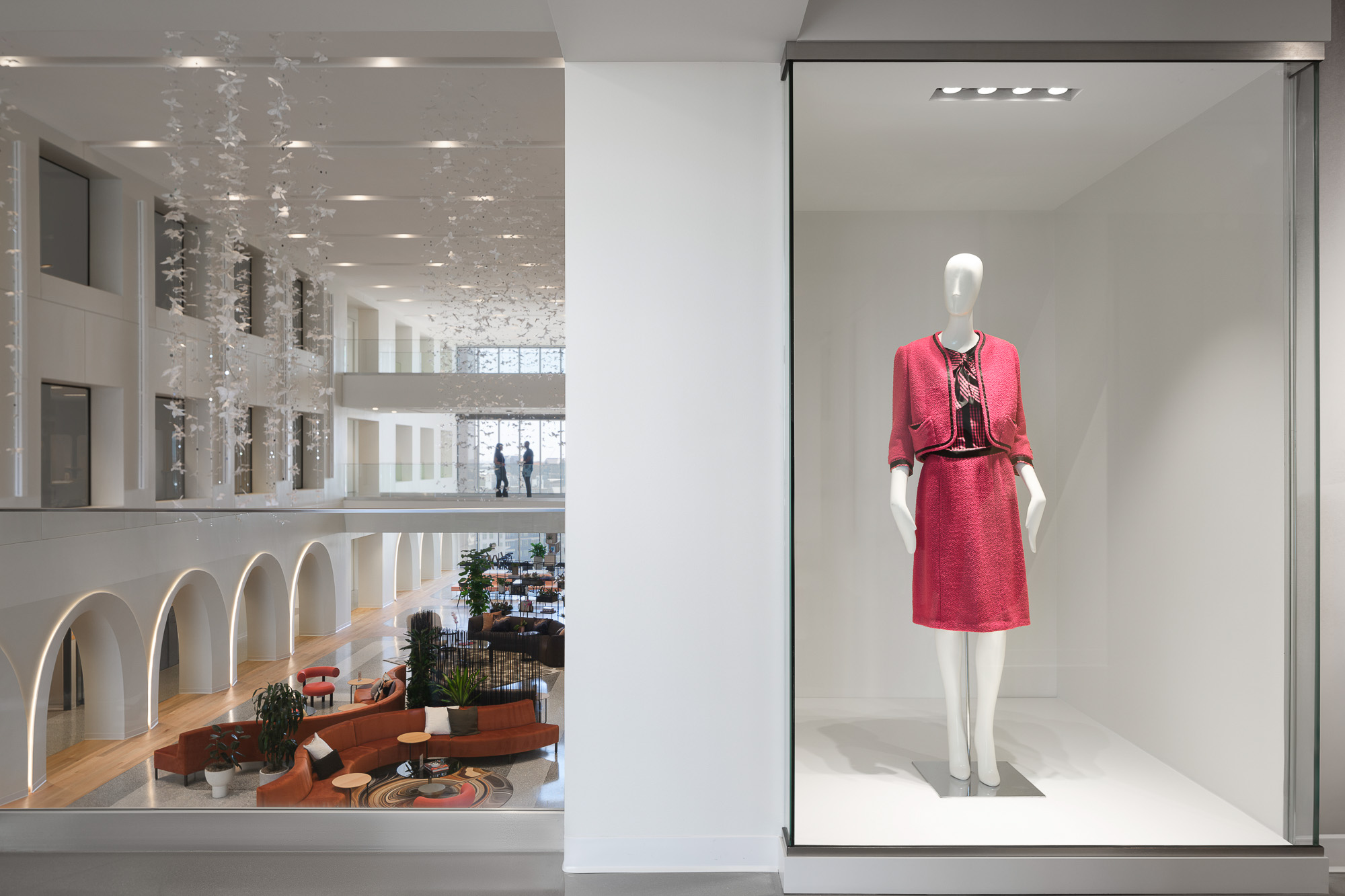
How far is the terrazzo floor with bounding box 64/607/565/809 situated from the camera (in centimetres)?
244

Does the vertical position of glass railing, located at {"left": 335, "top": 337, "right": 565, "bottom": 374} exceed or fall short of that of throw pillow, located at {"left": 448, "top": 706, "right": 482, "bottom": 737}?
it exceeds it

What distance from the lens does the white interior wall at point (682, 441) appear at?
87.1 inches

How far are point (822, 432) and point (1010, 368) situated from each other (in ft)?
2.29

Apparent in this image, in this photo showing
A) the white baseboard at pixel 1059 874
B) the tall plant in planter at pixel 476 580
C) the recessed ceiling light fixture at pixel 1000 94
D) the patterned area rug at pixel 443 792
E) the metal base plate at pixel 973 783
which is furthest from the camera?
the tall plant in planter at pixel 476 580

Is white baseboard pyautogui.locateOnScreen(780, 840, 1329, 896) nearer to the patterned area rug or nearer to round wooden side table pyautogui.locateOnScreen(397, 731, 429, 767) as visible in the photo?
the patterned area rug

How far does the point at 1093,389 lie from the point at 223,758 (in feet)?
11.2

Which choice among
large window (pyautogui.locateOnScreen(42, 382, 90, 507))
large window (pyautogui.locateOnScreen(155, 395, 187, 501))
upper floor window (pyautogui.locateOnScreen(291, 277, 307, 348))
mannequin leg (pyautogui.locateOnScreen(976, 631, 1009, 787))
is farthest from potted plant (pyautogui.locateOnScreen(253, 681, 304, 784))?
mannequin leg (pyautogui.locateOnScreen(976, 631, 1009, 787))

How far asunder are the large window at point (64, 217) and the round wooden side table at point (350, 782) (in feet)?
6.85

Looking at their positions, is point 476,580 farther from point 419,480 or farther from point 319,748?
point 319,748

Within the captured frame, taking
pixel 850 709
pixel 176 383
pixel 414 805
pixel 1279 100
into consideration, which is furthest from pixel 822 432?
pixel 176 383

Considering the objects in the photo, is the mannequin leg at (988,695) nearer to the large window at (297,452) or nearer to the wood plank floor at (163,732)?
the wood plank floor at (163,732)

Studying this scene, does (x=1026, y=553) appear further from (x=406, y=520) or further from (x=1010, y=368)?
(x=406, y=520)

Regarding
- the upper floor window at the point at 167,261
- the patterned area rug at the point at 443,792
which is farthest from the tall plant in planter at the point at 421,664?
the upper floor window at the point at 167,261

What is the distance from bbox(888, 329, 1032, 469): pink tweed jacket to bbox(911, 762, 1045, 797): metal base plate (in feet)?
3.43
